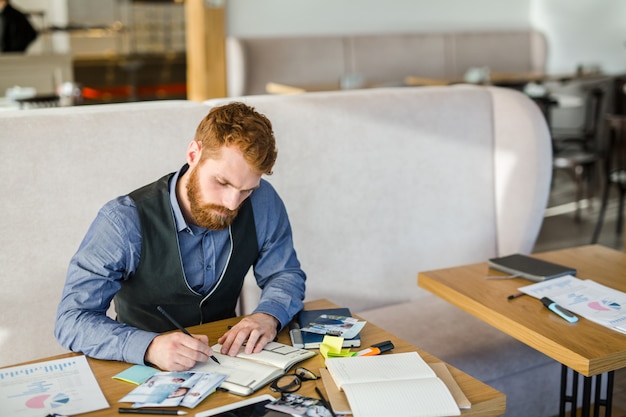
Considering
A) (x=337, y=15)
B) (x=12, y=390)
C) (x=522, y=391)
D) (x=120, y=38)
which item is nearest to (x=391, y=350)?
(x=12, y=390)

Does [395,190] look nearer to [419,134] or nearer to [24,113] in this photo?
[419,134]

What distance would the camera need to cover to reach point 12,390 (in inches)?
67.2

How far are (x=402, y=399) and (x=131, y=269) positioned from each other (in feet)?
2.76

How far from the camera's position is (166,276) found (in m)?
2.12

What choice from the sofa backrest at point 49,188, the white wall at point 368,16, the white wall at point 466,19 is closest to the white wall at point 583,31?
the white wall at point 466,19

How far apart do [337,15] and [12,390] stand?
661cm

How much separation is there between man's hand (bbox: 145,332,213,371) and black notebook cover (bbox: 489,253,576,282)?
1.16 meters

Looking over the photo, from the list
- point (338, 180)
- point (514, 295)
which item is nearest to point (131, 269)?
point (514, 295)

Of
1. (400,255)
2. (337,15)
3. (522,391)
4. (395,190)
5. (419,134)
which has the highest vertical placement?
(337,15)

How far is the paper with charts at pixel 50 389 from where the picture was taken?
63.9 inches

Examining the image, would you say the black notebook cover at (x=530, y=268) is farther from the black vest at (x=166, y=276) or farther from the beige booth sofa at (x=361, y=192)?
the black vest at (x=166, y=276)

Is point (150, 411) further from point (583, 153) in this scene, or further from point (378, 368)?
point (583, 153)

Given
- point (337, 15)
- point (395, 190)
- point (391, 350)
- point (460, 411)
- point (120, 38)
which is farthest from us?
point (120, 38)

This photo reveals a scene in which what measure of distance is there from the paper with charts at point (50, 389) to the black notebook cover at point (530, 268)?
1385mm
